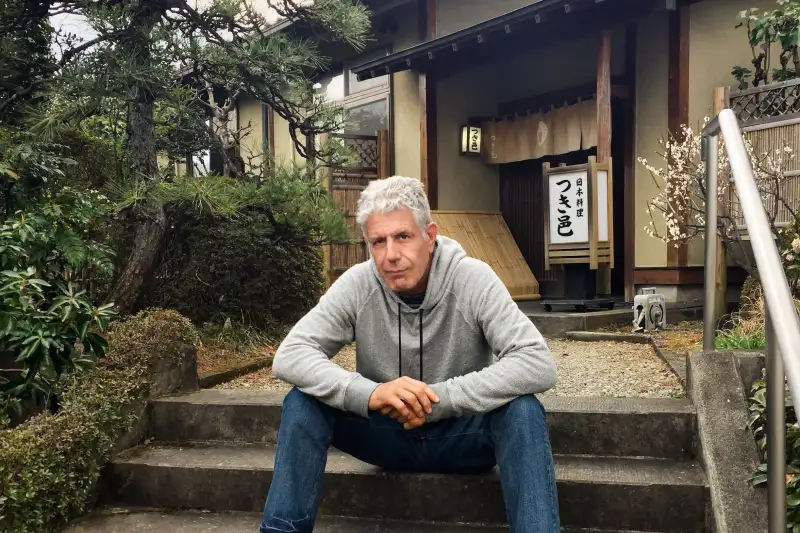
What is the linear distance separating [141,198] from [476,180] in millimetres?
5226

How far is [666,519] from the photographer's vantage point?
218cm

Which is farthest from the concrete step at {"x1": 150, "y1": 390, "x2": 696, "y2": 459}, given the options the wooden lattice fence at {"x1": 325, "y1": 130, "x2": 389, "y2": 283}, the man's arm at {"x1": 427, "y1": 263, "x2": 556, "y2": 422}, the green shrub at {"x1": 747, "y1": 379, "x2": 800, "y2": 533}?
the wooden lattice fence at {"x1": 325, "y1": 130, "x2": 389, "y2": 283}

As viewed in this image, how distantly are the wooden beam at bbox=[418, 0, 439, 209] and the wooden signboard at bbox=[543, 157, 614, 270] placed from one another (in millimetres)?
1850

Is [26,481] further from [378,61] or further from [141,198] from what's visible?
[378,61]

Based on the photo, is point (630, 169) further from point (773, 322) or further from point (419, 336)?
point (773, 322)

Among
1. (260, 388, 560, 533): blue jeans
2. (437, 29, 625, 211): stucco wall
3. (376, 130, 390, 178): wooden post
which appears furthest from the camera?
(376, 130, 390, 178): wooden post

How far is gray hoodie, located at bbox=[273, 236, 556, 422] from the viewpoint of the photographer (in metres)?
2.01

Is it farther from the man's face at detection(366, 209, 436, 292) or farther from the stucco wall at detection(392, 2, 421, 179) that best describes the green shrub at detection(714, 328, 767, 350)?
the stucco wall at detection(392, 2, 421, 179)

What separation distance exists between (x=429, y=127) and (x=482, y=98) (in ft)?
3.03

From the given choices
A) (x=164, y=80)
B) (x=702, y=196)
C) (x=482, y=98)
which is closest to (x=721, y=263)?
(x=702, y=196)

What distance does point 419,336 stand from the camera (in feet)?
7.26

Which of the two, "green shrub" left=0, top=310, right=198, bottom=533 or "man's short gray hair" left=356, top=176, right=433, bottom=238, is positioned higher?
"man's short gray hair" left=356, top=176, right=433, bottom=238

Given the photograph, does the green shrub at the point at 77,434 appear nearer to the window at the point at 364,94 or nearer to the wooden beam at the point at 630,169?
the wooden beam at the point at 630,169

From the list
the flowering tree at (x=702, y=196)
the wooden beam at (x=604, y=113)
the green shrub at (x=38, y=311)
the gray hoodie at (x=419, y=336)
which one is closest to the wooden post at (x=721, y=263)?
the flowering tree at (x=702, y=196)
